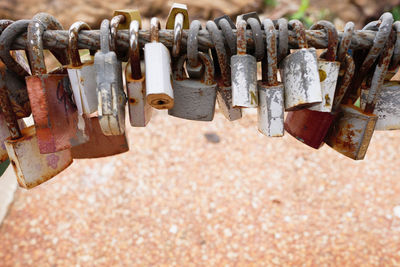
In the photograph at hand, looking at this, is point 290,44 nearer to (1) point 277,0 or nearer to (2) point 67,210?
(2) point 67,210

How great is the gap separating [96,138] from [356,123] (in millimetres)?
492

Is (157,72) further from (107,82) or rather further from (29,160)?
(29,160)

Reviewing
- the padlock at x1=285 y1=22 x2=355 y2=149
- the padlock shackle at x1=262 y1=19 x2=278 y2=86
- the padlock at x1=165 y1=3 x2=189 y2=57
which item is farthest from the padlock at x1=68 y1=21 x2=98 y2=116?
the padlock at x1=285 y1=22 x2=355 y2=149

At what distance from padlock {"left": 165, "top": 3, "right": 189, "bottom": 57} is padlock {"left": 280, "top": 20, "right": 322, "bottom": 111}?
0.17 meters

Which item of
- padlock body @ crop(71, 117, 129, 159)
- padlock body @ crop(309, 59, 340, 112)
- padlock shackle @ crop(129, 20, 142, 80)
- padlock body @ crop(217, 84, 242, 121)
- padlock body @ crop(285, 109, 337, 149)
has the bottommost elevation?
padlock body @ crop(71, 117, 129, 159)

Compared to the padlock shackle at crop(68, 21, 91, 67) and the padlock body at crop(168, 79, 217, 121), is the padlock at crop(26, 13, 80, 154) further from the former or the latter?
the padlock body at crop(168, 79, 217, 121)

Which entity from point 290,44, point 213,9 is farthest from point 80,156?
point 213,9

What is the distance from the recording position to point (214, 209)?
188 cm

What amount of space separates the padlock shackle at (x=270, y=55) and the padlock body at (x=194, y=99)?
91 millimetres

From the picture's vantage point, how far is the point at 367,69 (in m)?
0.56

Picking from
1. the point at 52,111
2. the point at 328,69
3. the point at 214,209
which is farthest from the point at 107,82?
the point at 214,209

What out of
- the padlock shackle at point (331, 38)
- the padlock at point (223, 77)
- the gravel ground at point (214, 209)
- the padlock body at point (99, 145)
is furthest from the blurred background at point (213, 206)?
the padlock shackle at point (331, 38)

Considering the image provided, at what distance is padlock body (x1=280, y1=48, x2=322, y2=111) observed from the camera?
512mm

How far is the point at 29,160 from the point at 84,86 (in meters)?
0.21
